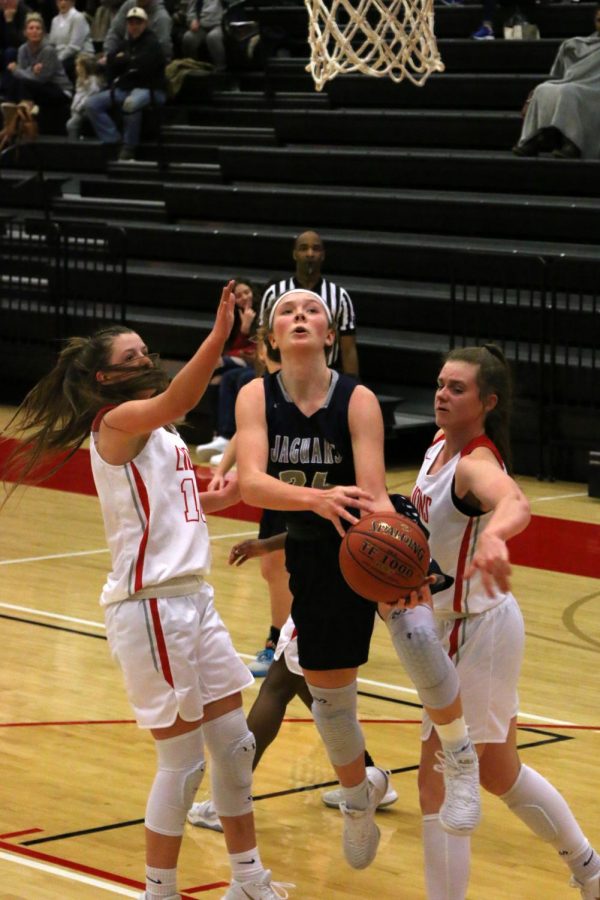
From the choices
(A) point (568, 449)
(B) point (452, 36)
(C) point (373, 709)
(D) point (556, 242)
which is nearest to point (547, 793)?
(C) point (373, 709)

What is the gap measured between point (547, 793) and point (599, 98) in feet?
31.4

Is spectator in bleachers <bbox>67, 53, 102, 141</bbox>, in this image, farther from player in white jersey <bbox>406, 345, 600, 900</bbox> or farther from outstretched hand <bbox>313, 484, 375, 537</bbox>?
outstretched hand <bbox>313, 484, 375, 537</bbox>

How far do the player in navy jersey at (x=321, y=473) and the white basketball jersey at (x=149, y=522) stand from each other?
0.61 ft

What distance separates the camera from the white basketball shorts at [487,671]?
12.4 feet

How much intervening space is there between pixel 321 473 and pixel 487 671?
64 cm

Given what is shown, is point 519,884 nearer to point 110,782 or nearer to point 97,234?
point 110,782

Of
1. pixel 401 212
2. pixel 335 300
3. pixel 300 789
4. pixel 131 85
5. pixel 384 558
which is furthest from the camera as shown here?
pixel 131 85

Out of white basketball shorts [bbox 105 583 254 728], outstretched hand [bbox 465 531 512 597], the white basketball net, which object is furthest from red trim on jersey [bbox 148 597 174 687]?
the white basketball net

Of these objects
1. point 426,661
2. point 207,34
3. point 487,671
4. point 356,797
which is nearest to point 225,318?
point 426,661

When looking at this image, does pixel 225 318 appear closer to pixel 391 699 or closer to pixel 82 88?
pixel 391 699

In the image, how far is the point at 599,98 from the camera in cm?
1248

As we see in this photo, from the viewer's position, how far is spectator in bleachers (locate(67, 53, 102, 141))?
16.8 meters

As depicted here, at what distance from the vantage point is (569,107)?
40.8 ft

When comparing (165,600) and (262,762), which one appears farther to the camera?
(262,762)
